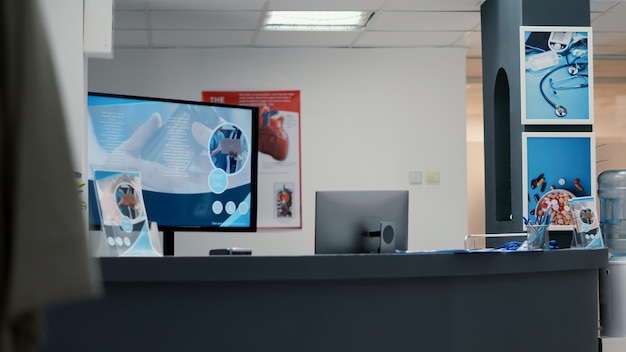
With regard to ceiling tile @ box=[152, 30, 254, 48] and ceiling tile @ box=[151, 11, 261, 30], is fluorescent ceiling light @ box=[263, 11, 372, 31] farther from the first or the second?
ceiling tile @ box=[152, 30, 254, 48]

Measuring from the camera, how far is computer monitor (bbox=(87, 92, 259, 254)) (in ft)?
12.1

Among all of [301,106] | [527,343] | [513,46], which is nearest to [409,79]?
[301,106]

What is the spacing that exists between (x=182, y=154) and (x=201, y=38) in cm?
322

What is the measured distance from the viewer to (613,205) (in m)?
5.18

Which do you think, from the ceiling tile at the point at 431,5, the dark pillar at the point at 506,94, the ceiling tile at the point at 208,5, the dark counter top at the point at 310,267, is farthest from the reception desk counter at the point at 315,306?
the ceiling tile at the point at 208,5

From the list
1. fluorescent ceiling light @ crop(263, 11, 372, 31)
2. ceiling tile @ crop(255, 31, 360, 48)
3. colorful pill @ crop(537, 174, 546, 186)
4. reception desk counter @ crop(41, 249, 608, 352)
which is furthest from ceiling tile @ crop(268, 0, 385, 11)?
reception desk counter @ crop(41, 249, 608, 352)

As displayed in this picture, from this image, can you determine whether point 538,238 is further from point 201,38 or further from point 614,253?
point 201,38

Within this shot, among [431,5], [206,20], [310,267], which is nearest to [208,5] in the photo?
[206,20]

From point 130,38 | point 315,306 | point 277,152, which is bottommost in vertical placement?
point 315,306

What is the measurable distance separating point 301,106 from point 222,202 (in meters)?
3.30

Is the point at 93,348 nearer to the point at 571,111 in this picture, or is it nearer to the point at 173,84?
the point at 571,111

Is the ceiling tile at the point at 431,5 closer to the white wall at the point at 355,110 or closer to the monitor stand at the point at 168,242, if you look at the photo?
the white wall at the point at 355,110

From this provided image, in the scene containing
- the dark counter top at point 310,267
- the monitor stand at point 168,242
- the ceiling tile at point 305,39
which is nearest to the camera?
the dark counter top at point 310,267

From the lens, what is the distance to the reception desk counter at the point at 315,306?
2613mm
